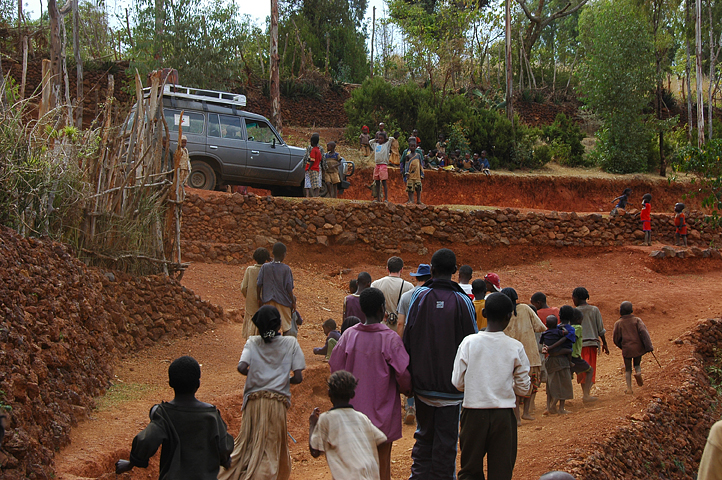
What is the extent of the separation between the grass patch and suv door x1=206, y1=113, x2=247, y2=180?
747 cm

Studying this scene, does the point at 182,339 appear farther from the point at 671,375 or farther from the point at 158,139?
the point at 671,375

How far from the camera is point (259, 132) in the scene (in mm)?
13906

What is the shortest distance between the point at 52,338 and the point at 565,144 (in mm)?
22706

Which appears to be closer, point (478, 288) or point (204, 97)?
point (478, 288)

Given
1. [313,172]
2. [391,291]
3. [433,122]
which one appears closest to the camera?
[391,291]

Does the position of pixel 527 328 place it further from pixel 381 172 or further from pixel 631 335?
pixel 381 172

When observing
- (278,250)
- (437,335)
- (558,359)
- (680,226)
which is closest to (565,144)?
(680,226)

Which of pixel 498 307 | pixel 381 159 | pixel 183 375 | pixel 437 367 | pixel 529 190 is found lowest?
pixel 437 367

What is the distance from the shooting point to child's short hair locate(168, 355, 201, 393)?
11.1 feet

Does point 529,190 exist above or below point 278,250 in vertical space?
above

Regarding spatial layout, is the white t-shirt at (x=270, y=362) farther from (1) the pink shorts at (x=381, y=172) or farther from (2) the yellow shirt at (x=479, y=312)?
Result: (1) the pink shorts at (x=381, y=172)

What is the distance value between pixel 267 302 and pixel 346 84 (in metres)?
23.2

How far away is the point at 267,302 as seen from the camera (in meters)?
6.65

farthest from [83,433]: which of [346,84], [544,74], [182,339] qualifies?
[544,74]
